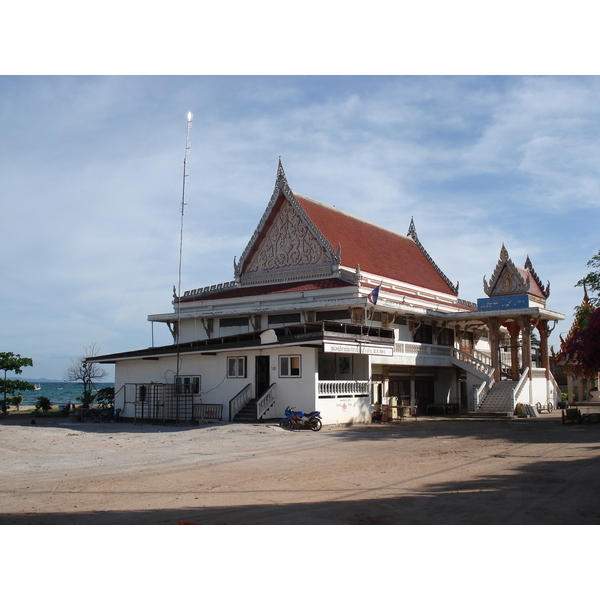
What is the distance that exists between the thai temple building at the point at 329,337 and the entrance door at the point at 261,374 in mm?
61

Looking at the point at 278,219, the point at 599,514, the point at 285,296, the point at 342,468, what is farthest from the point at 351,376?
the point at 599,514

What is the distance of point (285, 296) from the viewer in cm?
3039

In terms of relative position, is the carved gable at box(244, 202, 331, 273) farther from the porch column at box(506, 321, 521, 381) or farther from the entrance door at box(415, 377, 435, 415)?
the porch column at box(506, 321, 521, 381)

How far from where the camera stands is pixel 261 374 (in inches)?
998

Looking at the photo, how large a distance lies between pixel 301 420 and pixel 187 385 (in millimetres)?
6150

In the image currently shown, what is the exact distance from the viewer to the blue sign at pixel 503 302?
3164cm

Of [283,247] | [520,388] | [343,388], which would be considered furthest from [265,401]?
[520,388]

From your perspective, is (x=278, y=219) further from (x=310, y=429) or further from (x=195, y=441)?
(x=195, y=441)

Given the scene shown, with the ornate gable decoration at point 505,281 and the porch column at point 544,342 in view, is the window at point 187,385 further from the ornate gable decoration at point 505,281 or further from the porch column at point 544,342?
the porch column at point 544,342

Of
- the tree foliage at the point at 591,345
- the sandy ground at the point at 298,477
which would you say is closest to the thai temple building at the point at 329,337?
the sandy ground at the point at 298,477

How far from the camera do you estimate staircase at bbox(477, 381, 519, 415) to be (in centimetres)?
2944

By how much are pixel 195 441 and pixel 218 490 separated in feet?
27.8

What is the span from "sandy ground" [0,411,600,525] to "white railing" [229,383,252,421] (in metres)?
3.39

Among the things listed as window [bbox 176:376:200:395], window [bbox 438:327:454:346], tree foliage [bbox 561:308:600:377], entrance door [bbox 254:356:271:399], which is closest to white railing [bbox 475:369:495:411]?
window [bbox 438:327:454:346]
